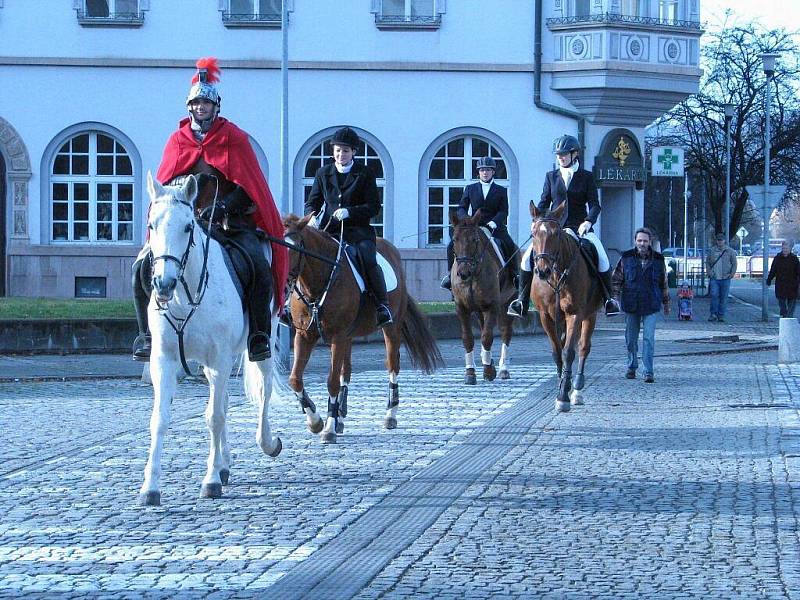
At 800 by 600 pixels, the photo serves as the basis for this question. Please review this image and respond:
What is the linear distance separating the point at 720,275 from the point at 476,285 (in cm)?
1893

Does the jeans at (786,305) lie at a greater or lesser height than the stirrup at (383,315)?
lesser

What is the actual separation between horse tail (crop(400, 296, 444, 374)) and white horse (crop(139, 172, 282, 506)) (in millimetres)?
4552

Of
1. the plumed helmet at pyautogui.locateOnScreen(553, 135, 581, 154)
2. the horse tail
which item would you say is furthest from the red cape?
the plumed helmet at pyautogui.locateOnScreen(553, 135, 581, 154)

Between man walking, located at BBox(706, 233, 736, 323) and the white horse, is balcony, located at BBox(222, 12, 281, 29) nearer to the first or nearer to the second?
man walking, located at BBox(706, 233, 736, 323)

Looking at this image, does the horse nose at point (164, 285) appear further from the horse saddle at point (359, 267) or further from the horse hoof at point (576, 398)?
the horse hoof at point (576, 398)

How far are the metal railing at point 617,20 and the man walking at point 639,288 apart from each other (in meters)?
16.5

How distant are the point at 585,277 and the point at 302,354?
4853 mm

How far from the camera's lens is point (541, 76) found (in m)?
36.8

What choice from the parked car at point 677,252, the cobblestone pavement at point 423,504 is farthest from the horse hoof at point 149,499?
the parked car at point 677,252

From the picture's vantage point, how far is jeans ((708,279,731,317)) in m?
36.8

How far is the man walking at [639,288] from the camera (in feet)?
66.0

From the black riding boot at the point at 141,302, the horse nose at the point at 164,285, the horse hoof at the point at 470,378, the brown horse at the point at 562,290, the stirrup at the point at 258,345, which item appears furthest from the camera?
the horse hoof at the point at 470,378

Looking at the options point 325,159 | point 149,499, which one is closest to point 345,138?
point 149,499

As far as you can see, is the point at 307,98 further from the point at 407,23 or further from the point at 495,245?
the point at 495,245
